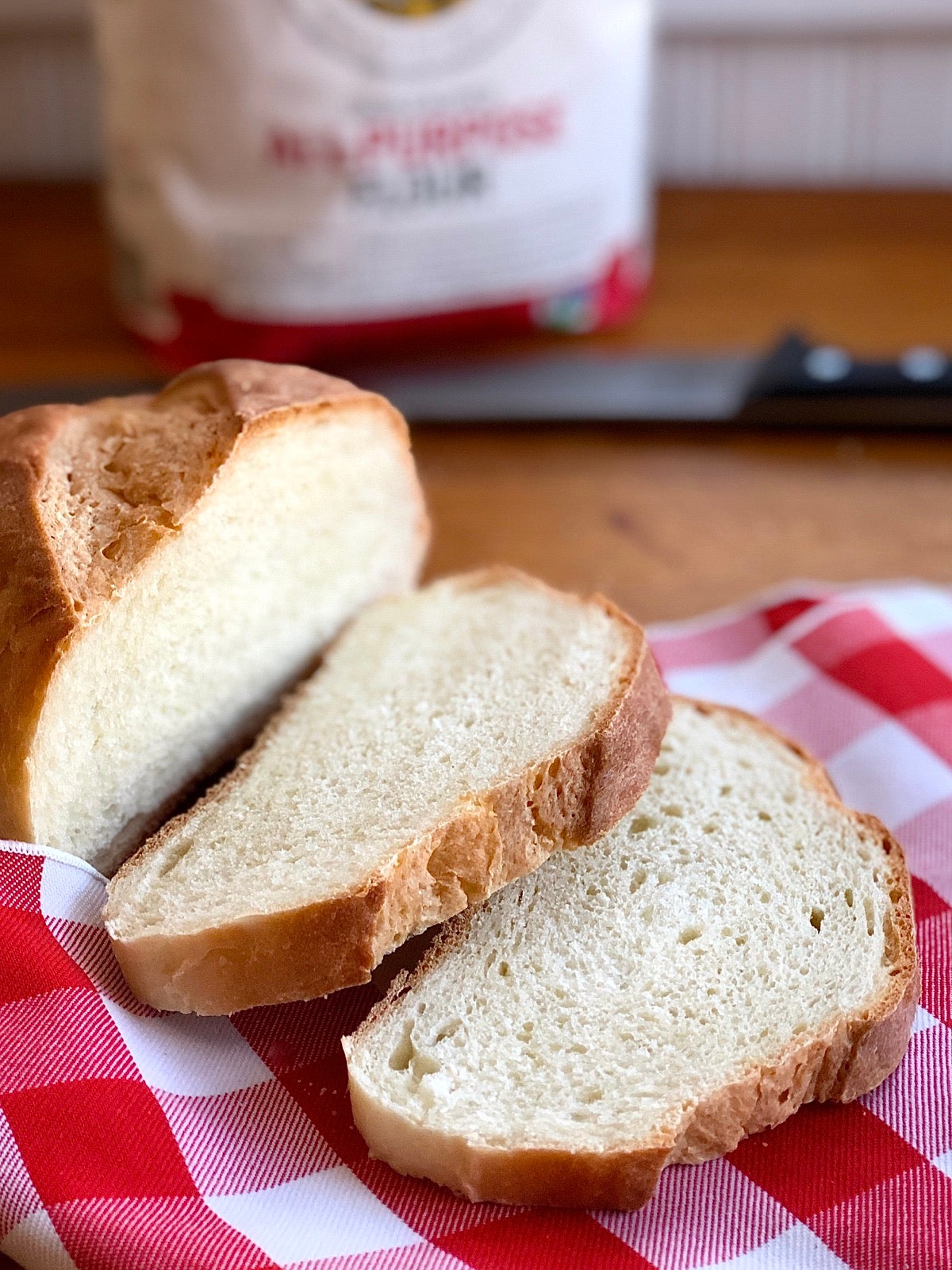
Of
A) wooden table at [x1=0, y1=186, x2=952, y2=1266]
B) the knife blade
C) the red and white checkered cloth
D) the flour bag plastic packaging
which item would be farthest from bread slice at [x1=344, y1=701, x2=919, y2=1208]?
the flour bag plastic packaging

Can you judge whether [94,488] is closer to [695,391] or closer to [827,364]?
[695,391]

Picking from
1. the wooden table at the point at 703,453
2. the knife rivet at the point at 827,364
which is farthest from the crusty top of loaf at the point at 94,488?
the knife rivet at the point at 827,364

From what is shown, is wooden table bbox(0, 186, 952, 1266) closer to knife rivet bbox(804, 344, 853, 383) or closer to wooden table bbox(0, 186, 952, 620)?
wooden table bbox(0, 186, 952, 620)

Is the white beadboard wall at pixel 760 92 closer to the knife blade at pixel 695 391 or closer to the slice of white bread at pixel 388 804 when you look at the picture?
the knife blade at pixel 695 391

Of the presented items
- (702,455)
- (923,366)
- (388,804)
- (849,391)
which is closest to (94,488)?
(388,804)

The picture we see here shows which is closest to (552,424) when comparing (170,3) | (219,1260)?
(170,3)

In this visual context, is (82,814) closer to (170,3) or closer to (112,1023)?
(112,1023)
